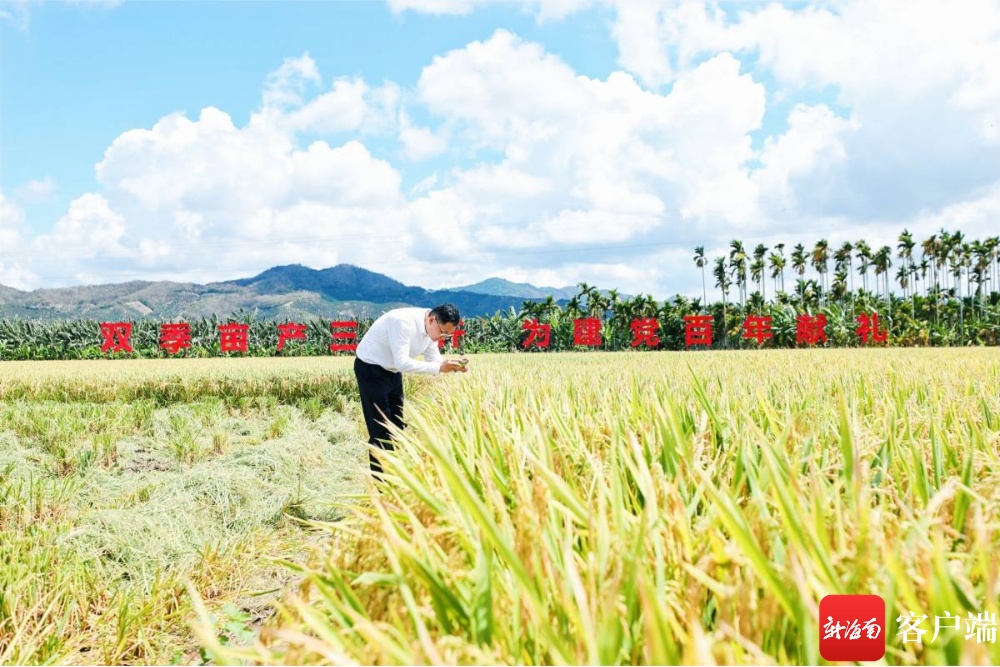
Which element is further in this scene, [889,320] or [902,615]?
[889,320]

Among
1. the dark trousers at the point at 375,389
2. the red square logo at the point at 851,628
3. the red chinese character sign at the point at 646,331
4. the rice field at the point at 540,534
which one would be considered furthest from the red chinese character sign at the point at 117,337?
the red square logo at the point at 851,628

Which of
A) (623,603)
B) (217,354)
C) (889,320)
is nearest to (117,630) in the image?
(623,603)

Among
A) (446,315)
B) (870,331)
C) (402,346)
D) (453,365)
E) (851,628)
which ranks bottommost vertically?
(870,331)

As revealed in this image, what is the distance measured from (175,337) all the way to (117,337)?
10.5ft

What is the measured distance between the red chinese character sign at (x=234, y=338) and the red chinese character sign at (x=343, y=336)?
4554mm

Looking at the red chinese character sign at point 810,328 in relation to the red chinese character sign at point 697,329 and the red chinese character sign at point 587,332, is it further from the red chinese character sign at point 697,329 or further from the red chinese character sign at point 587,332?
the red chinese character sign at point 587,332

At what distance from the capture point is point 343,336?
32.3 meters

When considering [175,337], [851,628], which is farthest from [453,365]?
[175,337]

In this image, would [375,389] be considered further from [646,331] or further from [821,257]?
[821,257]

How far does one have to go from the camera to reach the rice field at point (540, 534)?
2.77 ft

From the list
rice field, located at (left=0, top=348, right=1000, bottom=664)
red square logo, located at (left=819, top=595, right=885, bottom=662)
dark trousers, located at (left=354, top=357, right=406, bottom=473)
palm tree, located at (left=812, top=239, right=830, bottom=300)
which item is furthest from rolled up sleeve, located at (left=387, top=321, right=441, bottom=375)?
palm tree, located at (left=812, top=239, right=830, bottom=300)

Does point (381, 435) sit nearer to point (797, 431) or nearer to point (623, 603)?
point (797, 431)

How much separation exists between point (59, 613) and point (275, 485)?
2441mm

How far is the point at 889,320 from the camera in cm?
3425
